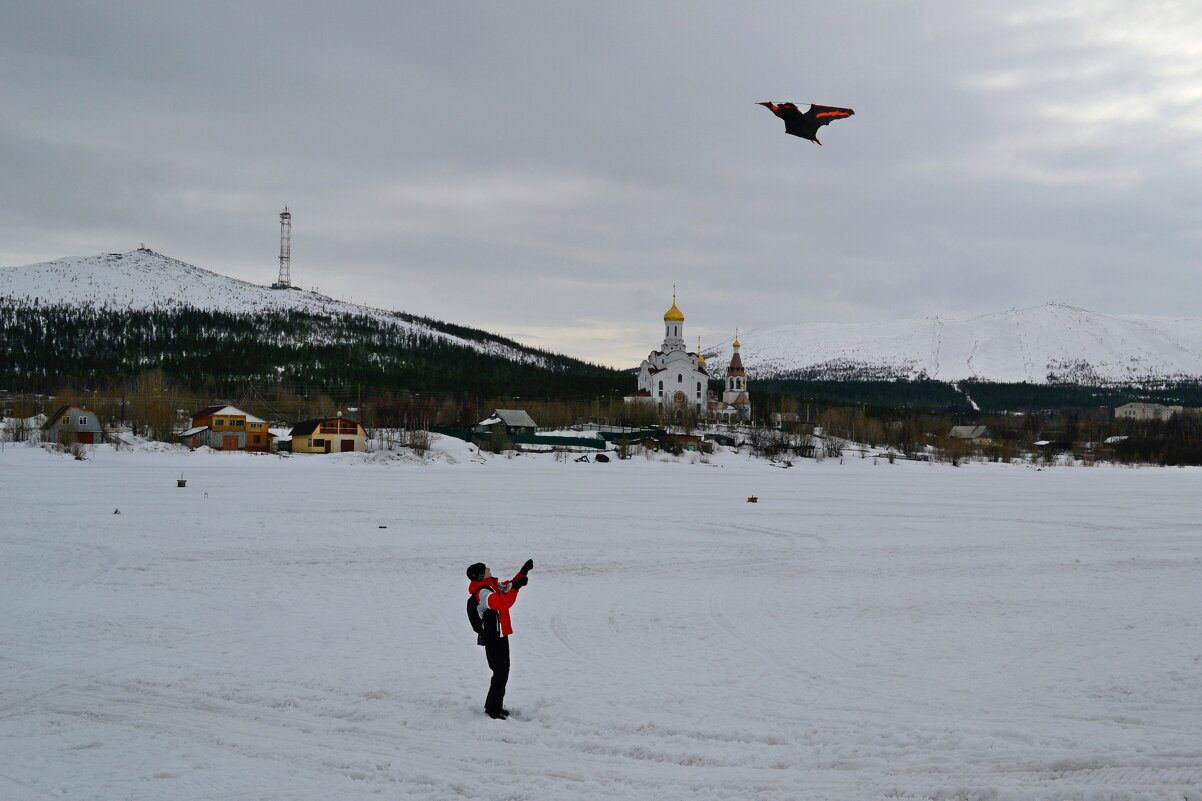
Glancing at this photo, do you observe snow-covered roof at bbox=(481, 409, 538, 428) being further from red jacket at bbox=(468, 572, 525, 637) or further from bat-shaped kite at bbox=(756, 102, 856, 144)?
red jacket at bbox=(468, 572, 525, 637)

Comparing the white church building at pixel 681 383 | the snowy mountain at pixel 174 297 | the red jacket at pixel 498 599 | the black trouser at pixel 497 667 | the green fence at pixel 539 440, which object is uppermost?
the snowy mountain at pixel 174 297

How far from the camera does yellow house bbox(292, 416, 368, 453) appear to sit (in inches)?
2483

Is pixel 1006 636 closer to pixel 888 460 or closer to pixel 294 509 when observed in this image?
pixel 294 509

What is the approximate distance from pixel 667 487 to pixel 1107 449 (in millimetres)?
76884

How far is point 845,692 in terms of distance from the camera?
10.5 m

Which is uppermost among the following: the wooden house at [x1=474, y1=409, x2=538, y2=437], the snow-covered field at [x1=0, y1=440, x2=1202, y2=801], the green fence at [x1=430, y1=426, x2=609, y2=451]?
the wooden house at [x1=474, y1=409, x2=538, y2=437]

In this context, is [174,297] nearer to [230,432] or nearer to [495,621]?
[230,432]

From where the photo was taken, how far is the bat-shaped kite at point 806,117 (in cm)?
1570

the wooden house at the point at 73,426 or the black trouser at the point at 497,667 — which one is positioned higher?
the wooden house at the point at 73,426

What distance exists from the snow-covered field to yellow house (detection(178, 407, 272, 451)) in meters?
36.3

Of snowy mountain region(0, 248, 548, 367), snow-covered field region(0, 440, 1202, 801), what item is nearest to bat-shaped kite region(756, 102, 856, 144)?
snow-covered field region(0, 440, 1202, 801)

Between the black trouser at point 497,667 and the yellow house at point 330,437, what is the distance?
55754 mm

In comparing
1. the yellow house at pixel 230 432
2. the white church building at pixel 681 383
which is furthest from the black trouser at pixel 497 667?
the white church building at pixel 681 383

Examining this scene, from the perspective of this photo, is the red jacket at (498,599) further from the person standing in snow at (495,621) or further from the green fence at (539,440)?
the green fence at (539,440)
